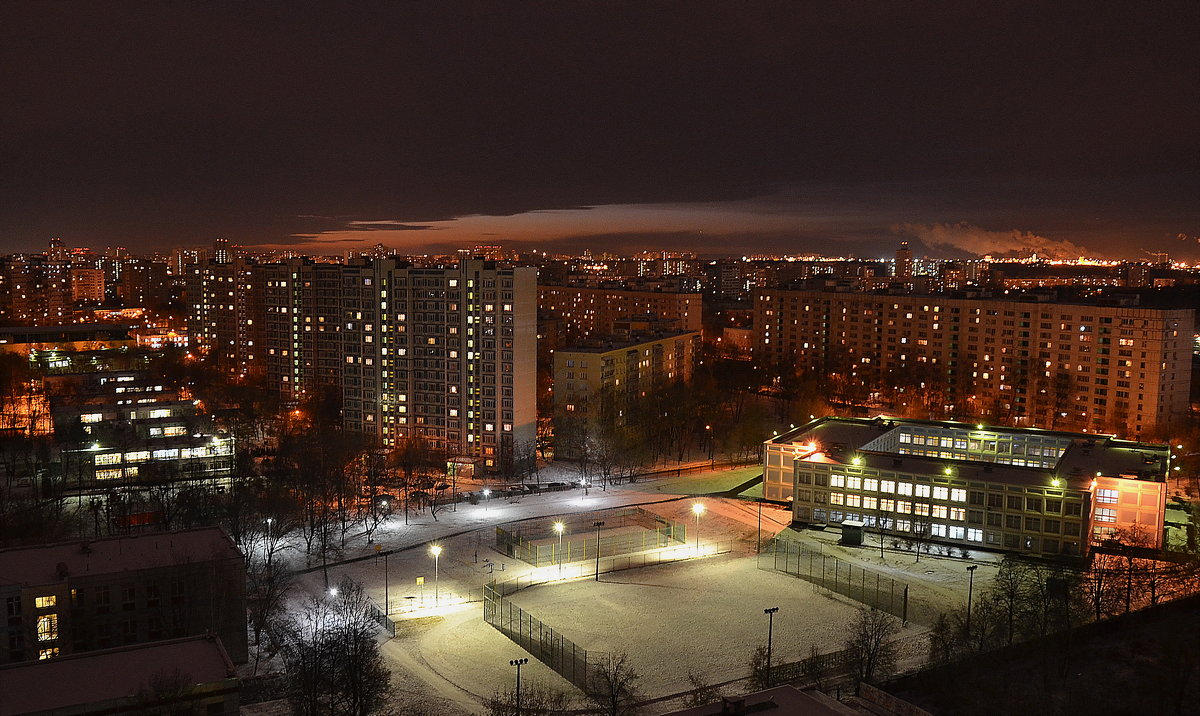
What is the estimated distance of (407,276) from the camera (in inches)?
1406

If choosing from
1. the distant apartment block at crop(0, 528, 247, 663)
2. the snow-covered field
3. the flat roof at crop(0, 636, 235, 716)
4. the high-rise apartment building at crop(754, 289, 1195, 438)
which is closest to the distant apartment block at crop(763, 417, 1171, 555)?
the snow-covered field

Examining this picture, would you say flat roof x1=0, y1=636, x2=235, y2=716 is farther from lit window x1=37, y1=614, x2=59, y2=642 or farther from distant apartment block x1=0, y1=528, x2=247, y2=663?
lit window x1=37, y1=614, x2=59, y2=642

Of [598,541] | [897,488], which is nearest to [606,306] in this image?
[897,488]

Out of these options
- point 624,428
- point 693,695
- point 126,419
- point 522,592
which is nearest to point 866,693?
point 693,695

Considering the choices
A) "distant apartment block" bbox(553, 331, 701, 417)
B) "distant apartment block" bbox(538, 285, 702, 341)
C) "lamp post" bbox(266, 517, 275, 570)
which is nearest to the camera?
"lamp post" bbox(266, 517, 275, 570)

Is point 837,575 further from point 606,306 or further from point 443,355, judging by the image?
point 606,306

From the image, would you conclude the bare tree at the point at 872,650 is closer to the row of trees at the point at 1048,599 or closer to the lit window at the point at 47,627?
the row of trees at the point at 1048,599

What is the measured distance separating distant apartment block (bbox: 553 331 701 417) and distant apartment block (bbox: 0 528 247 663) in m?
20.7

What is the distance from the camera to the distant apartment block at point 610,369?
38281 millimetres

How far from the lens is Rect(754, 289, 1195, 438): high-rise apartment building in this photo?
123 feet

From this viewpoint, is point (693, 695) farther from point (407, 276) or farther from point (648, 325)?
point (648, 325)

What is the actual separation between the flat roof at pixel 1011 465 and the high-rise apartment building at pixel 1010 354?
29.2ft

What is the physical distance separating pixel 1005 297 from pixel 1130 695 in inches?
1274

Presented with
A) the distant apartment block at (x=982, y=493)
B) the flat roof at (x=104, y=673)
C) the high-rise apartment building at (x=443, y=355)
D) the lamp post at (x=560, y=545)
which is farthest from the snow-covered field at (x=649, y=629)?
the high-rise apartment building at (x=443, y=355)
